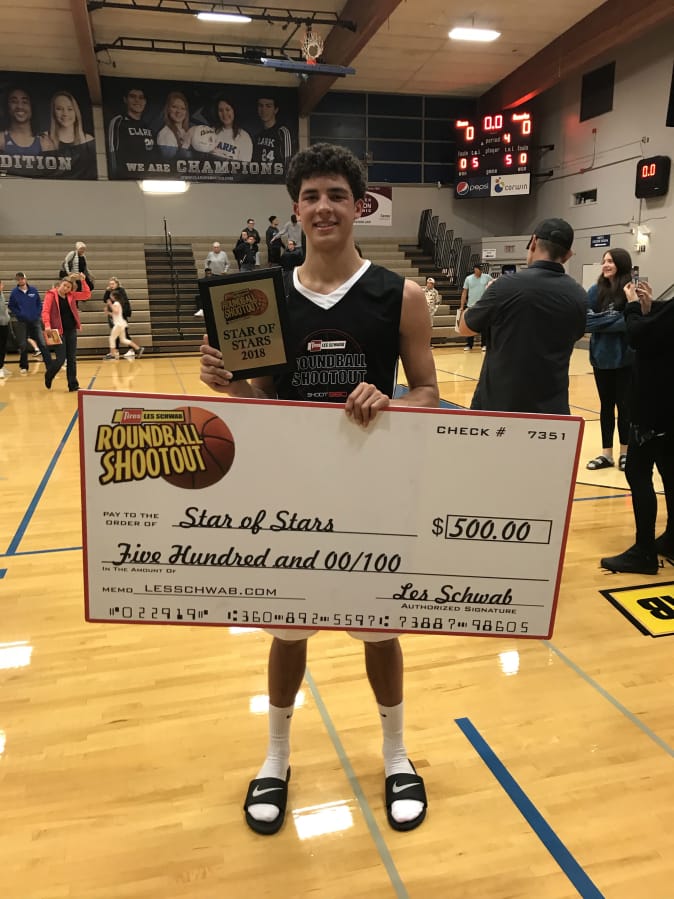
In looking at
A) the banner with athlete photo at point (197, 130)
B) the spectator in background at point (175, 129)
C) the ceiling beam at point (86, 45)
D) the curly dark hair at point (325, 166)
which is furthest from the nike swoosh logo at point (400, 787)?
the spectator in background at point (175, 129)

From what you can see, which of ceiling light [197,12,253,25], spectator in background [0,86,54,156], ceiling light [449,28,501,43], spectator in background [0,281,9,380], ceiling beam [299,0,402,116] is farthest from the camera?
spectator in background [0,86,54,156]

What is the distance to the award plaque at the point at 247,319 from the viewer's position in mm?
1480

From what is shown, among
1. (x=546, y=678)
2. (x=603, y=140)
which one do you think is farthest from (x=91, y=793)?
(x=603, y=140)

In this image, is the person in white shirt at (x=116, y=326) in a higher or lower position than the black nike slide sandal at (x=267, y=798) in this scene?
higher

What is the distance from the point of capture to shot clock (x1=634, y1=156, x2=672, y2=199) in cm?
1326

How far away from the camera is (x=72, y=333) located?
8.80 meters

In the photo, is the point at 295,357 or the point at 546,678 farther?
the point at 546,678

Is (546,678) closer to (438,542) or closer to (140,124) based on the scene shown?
(438,542)

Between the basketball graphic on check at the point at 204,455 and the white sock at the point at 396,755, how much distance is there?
970 millimetres

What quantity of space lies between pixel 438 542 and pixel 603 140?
17.1 metres

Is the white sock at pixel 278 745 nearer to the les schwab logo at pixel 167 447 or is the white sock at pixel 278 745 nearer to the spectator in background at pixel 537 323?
the les schwab logo at pixel 167 447

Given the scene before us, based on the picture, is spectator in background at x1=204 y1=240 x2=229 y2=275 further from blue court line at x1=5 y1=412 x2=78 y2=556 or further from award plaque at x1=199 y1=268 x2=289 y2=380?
award plaque at x1=199 y1=268 x2=289 y2=380

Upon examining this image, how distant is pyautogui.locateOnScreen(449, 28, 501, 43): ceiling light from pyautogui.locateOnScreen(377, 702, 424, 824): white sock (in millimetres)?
15653

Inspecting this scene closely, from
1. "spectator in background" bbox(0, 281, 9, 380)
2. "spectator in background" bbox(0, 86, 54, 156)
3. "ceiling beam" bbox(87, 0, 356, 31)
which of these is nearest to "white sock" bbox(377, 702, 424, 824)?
"spectator in background" bbox(0, 281, 9, 380)
